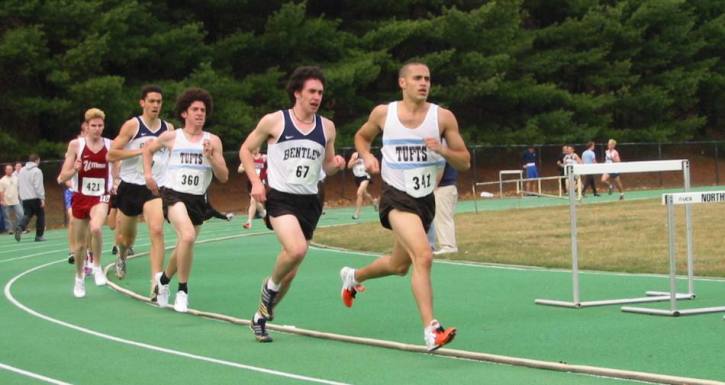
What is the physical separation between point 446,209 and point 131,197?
16.7ft

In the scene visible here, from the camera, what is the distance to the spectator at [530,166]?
4822 centimetres

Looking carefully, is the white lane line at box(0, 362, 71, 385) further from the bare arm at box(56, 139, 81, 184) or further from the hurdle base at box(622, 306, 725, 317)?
the bare arm at box(56, 139, 81, 184)

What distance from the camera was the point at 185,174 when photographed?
1320 cm

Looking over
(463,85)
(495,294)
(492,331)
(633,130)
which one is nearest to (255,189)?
(492,331)

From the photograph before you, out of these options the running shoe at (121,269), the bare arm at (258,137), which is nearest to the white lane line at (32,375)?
the bare arm at (258,137)

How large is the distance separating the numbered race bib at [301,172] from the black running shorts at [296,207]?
0.12 meters

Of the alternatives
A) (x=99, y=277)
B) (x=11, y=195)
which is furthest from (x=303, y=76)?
(x=11, y=195)

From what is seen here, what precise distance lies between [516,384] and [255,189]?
3.09 m

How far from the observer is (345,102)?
48125 millimetres

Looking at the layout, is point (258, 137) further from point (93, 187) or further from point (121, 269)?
point (121, 269)

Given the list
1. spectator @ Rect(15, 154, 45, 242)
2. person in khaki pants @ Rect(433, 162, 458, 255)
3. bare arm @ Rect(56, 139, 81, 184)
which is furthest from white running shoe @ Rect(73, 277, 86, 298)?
spectator @ Rect(15, 154, 45, 242)

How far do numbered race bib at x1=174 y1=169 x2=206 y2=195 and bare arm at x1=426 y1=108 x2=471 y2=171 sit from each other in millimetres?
4095

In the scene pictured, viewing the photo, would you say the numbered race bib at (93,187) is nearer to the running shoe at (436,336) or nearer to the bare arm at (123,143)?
the bare arm at (123,143)

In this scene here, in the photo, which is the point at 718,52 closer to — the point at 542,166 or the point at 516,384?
the point at 542,166
